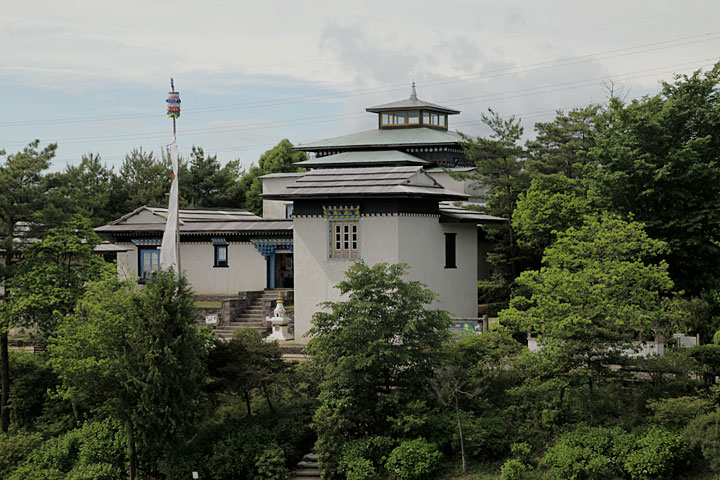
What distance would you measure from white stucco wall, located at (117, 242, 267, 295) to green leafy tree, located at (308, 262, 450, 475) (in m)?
13.9

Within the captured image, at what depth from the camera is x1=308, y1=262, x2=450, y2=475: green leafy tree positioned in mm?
24702

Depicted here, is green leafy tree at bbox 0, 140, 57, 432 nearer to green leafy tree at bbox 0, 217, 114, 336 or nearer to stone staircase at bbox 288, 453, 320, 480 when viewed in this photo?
green leafy tree at bbox 0, 217, 114, 336

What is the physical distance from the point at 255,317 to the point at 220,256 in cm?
538

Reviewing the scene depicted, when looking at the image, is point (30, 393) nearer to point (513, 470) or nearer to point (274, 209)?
point (513, 470)

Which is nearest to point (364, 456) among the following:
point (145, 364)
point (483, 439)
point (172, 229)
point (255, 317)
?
point (483, 439)

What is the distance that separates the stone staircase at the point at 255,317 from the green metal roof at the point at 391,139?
10.9m

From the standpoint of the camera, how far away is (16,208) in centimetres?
3133

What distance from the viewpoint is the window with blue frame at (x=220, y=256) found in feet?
133

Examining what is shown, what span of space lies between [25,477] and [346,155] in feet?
78.5

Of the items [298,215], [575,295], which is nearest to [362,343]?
[575,295]

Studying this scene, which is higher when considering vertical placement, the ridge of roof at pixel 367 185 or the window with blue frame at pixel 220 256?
the ridge of roof at pixel 367 185

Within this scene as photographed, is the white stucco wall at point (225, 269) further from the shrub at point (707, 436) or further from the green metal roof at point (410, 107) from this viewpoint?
the shrub at point (707, 436)

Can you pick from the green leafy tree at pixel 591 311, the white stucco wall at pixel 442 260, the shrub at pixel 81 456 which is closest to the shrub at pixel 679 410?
the green leafy tree at pixel 591 311

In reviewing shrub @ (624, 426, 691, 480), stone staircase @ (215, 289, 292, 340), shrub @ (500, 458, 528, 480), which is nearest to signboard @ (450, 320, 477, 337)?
shrub @ (500, 458, 528, 480)
